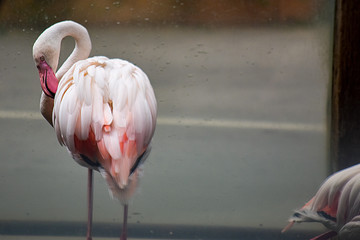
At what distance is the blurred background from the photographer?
2146 mm

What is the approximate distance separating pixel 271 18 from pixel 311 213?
72 cm

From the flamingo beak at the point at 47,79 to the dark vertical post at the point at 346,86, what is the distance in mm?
1000

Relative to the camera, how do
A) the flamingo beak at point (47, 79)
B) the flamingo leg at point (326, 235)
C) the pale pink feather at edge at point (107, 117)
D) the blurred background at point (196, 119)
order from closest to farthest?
the pale pink feather at edge at point (107, 117) → the flamingo beak at point (47, 79) → the flamingo leg at point (326, 235) → the blurred background at point (196, 119)

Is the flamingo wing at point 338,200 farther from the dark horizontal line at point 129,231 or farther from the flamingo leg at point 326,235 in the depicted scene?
the dark horizontal line at point 129,231

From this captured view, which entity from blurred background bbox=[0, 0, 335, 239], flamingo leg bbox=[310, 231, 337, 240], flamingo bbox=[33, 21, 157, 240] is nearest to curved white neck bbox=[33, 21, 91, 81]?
flamingo bbox=[33, 21, 157, 240]

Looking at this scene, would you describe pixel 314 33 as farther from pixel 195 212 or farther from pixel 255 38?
pixel 195 212

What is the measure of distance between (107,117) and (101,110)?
0.03m

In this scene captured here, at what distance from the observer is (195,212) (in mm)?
2275

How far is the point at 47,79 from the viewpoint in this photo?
1872mm

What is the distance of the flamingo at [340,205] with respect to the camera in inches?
76.6

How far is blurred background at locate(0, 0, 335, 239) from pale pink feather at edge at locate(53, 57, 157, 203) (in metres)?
0.35

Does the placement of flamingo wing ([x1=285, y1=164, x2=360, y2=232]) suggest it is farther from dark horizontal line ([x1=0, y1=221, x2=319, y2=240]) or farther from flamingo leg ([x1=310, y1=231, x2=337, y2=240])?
dark horizontal line ([x1=0, y1=221, x2=319, y2=240])

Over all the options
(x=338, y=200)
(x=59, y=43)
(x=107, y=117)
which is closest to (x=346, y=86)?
(x=338, y=200)

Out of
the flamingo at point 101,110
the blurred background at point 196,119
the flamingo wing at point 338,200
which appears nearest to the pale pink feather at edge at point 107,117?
the flamingo at point 101,110
